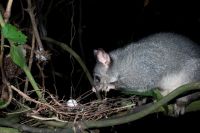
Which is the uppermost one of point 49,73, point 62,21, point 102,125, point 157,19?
point 157,19

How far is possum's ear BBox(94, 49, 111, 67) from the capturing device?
3758 mm

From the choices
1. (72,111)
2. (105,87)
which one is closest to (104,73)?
(105,87)

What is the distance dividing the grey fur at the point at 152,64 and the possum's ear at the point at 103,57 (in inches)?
1.5

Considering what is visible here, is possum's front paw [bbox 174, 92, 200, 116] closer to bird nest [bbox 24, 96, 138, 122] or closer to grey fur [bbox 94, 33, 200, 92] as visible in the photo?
grey fur [bbox 94, 33, 200, 92]

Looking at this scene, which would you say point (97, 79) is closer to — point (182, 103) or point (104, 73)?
point (104, 73)

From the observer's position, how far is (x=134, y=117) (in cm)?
249

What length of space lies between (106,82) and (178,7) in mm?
2873

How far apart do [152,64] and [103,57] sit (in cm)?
47

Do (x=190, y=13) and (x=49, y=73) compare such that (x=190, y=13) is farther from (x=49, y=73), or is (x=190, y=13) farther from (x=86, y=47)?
(x=49, y=73)

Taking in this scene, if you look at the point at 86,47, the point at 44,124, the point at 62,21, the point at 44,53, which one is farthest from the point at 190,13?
the point at 44,124

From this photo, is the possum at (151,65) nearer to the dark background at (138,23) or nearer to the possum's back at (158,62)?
the possum's back at (158,62)

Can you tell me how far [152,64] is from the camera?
394 cm

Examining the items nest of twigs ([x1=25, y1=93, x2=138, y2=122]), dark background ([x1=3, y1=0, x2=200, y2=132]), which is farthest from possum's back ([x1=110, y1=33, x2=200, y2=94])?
dark background ([x1=3, y1=0, x2=200, y2=132])

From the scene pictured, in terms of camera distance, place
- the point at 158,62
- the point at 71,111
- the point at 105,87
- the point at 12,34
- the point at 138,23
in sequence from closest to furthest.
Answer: the point at 12,34, the point at 71,111, the point at 105,87, the point at 158,62, the point at 138,23
